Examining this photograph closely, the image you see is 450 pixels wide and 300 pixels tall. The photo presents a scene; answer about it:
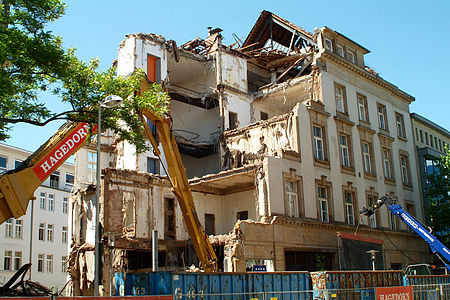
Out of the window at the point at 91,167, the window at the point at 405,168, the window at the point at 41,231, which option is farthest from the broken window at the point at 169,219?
the window at the point at 41,231

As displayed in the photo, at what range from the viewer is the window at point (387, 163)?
1522 inches

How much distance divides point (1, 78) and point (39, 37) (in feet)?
7.70

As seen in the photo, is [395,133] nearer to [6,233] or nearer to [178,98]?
[178,98]

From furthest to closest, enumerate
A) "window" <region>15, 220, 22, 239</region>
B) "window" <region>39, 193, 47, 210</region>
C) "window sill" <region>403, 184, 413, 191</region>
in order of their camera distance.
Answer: "window" <region>39, 193, 47, 210</region>, "window" <region>15, 220, 22, 239</region>, "window sill" <region>403, 184, 413, 191</region>

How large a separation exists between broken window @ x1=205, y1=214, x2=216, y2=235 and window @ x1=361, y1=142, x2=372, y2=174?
1138 centimetres

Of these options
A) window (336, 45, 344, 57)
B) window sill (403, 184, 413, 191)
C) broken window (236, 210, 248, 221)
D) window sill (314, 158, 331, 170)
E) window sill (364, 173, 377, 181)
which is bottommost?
broken window (236, 210, 248, 221)

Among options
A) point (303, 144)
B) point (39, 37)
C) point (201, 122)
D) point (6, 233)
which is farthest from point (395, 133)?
point (6, 233)

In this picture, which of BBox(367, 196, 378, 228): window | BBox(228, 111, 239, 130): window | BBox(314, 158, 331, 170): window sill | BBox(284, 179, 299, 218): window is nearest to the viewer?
BBox(284, 179, 299, 218): window

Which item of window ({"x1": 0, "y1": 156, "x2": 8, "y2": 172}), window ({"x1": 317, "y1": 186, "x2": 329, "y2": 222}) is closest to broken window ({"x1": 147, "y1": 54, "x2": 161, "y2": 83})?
window ({"x1": 317, "y1": 186, "x2": 329, "y2": 222})

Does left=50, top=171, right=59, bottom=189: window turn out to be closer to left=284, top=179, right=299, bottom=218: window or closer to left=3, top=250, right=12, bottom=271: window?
left=3, top=250, right=12, bottom=271: window

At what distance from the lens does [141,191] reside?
28922 millimetres

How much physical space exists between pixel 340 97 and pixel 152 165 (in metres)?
13.9

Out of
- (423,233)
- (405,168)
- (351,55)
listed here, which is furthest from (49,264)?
(423,233)

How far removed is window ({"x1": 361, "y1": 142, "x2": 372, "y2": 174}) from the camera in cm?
3684
